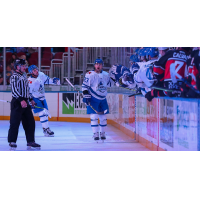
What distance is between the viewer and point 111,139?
5.60 metres

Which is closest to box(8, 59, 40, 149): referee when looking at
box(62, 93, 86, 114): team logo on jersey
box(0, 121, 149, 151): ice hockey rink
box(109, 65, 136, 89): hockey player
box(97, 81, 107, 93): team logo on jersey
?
box(0, 121, 149, 151): ice hockey rink

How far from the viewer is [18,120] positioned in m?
4.44

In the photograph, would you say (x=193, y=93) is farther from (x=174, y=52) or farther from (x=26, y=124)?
(x=26, y=124)

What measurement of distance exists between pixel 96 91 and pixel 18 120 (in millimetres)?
1428

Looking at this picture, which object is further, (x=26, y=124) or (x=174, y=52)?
(x=26, y=124)

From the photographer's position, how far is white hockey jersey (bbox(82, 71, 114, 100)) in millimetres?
5359

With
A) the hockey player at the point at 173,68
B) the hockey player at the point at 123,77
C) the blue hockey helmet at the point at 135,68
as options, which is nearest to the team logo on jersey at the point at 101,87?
the hockey player at the point at 123,77

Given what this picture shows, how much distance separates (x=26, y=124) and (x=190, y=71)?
7.33 ft

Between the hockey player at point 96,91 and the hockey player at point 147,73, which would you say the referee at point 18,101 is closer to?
the hockey player at point 96,91

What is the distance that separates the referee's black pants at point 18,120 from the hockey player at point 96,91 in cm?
109

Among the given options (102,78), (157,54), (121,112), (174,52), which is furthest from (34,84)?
(174,52)

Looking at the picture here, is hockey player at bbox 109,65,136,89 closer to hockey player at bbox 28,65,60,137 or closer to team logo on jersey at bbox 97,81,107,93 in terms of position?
team logo on jersey at bbox 97,81,107,93

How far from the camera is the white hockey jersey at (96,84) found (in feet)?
17.6

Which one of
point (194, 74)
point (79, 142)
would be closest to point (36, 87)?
point (79, 142)
